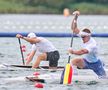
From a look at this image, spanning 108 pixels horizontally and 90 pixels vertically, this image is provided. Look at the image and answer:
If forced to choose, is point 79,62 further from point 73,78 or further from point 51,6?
point 51,6

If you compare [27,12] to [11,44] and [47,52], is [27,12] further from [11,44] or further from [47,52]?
[47,52]

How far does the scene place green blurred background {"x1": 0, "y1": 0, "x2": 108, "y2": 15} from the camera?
409ft

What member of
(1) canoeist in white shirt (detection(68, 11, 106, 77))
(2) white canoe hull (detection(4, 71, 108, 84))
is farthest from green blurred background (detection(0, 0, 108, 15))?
(1) canoeist in white shirt (detection(68, 11, 106, 77))

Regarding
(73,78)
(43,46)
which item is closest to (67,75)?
(73,78)

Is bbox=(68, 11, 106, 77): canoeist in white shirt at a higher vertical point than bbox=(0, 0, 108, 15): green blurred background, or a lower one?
lower

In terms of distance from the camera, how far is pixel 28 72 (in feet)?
84.6

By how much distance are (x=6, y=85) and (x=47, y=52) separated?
259 cm

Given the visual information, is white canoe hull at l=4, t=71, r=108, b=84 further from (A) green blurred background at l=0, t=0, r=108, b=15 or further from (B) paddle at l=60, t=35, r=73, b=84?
(A) green blurred background at l=0, t=0, r=108, b=15

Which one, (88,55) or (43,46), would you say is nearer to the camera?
(88,55)

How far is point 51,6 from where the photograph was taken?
13525 cm

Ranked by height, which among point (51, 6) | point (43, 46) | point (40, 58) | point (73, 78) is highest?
point (51, 6)

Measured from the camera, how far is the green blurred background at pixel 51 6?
124562mm

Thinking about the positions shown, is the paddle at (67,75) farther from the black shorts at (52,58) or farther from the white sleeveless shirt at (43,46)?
the white sleeveless shirt at (43,46)

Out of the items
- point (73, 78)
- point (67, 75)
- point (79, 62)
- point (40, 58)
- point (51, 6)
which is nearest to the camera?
point (67, 75)
